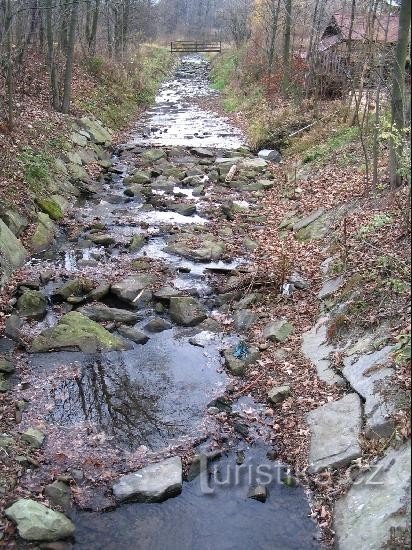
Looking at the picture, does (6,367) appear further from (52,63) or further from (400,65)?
(52,63)

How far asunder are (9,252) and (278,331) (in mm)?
5613

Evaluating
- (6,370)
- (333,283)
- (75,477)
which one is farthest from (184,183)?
(75,477)

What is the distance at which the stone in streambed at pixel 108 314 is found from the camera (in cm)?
976

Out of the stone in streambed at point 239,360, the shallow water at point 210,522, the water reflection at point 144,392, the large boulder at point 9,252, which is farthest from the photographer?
the large boulder at point 9,252

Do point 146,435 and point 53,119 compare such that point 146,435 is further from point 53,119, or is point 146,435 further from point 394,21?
point 394,21

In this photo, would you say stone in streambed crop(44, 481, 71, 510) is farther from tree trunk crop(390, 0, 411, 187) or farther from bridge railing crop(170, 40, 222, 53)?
bridge railing crop(170, 40, 222, 53)

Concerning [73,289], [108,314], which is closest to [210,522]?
[108,314]

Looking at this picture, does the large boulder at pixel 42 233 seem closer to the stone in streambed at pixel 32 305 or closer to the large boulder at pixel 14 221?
the large boulder at pixel 14 221

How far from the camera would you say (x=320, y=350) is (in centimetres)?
824

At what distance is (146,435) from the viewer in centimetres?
709

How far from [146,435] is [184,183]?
1187 centimetres

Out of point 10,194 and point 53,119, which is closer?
point 10,194

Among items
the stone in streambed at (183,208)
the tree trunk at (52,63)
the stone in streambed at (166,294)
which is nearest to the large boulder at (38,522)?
the stone in streambed at (166,294)

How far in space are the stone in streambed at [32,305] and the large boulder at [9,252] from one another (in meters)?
0.82
